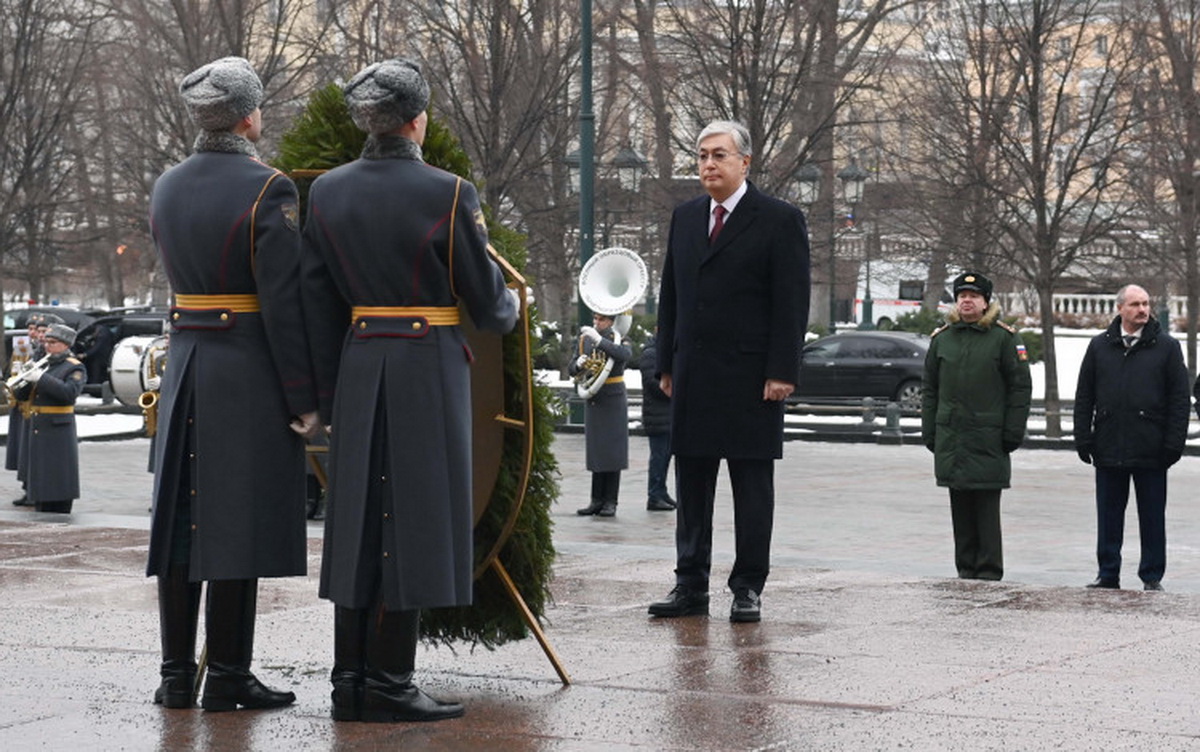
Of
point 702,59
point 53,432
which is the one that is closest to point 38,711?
point 53,432

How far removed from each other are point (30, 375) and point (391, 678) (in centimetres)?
1190

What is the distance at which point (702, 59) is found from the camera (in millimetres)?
29047

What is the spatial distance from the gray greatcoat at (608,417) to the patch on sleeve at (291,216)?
11.1 metres

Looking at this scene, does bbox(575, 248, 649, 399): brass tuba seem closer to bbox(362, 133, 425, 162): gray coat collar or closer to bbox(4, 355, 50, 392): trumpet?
bbox(4, 355, 50, 392): trumpet

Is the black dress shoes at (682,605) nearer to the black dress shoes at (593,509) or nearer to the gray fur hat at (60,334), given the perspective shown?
the black dress shoes at (593,509)

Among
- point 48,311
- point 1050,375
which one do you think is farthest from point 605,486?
point 48,311

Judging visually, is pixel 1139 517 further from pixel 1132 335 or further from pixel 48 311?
pixel 48 311

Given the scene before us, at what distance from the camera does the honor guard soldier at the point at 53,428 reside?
1662 cm

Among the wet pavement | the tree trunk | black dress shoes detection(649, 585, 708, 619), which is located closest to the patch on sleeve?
the wet pavement

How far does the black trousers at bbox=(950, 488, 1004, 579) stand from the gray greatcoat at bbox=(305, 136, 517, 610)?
5761 mm

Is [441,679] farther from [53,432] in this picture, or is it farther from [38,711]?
[53,432]

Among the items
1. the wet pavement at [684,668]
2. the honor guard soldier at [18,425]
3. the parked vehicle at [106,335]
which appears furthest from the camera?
the parked vehicle at [106,335]

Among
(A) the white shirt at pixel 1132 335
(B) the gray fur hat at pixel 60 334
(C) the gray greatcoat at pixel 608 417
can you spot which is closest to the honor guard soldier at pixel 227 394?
(A) the white shirt at pixel 1132 335

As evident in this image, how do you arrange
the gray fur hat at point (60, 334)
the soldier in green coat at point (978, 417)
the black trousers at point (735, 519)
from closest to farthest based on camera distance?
the black trousers at point (735, 519) → the soldier in green coat at point (978, 417) → the gray fur hat at point (60, 334)
